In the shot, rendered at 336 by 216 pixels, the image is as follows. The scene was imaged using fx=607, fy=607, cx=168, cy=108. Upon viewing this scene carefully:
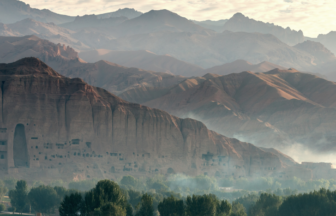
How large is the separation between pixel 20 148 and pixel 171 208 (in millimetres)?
70933

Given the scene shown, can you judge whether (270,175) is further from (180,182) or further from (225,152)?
(180,182)

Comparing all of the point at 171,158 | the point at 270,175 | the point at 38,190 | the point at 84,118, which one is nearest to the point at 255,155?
the point at 270,175

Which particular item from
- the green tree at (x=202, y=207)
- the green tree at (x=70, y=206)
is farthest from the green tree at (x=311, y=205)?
the green tree at (x=70, y=206)

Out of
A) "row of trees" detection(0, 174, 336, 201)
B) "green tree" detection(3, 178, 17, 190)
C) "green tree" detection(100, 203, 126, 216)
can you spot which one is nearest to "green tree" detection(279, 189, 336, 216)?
"green tree" detection(100, 203, 126, 216)

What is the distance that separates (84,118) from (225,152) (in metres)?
42.8

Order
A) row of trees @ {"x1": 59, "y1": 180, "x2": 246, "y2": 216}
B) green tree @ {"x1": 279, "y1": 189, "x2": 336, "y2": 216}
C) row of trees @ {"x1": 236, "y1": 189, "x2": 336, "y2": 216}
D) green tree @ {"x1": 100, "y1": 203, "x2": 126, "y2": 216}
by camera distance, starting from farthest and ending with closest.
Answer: row of trees @ {"x1": 236, "y1": 189, "x2": 336, "y2": 216}, green tree @ {"x1": 279, "y1": 189, "x2": 336, "y2": 216}, row of trees @ {"x1": 59, "y1": 180, "x2": 246, "y2": 216}, green tree @ {"x1": 100, "y1": 203, "x2": 126, "y2": 216}

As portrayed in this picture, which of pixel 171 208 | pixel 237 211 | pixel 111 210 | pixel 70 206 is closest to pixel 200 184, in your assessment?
pixel 237 211

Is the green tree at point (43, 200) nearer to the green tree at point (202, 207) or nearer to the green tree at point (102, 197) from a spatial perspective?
the green tree at point (102, 197)

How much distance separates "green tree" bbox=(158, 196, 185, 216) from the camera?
85.6 metres

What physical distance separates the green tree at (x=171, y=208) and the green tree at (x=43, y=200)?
32875 mm

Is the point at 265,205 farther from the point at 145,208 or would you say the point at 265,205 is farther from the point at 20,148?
the point at 20,148

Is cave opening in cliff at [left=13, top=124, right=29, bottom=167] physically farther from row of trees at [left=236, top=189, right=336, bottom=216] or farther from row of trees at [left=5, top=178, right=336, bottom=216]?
row of trees at [left=236, top=189, right=336, bottom=216]

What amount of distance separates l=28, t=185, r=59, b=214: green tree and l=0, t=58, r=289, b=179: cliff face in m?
30.5

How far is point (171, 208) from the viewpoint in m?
85.9
